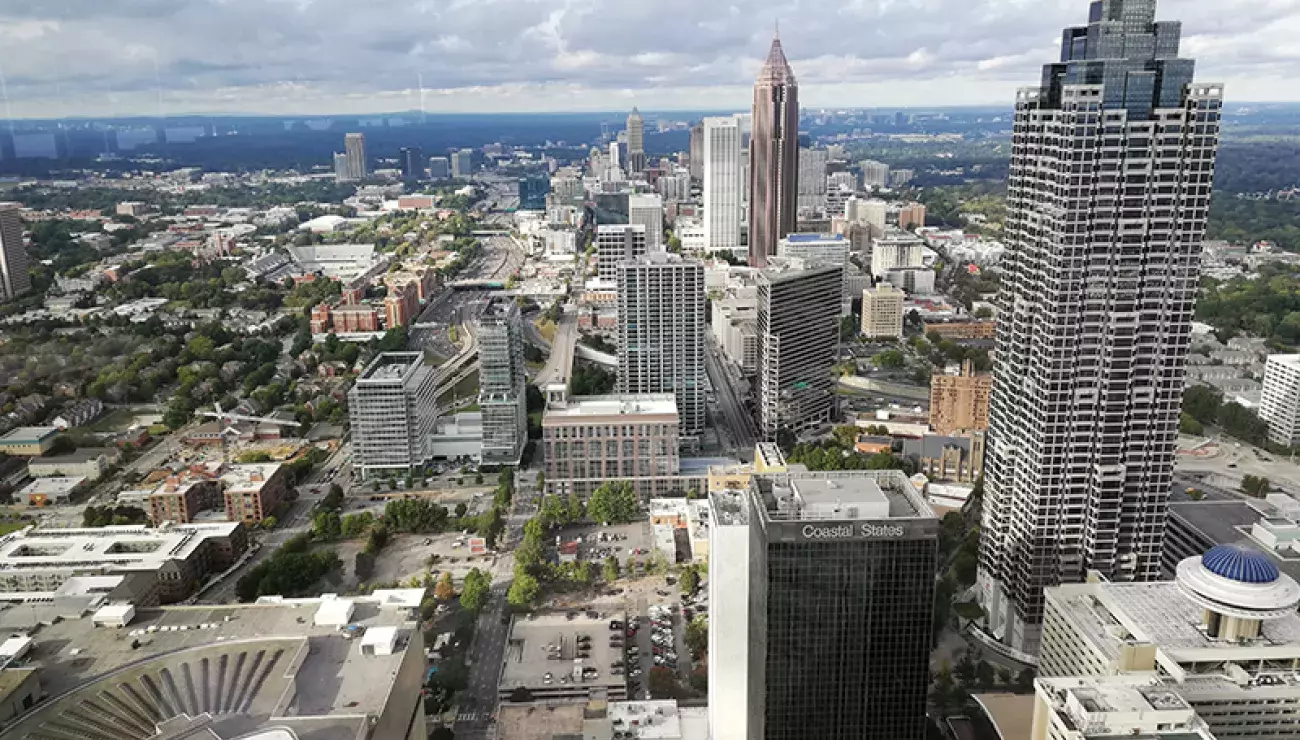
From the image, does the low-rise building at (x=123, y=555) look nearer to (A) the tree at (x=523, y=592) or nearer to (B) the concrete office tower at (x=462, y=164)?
(A) the tree at (x=523, y=592)

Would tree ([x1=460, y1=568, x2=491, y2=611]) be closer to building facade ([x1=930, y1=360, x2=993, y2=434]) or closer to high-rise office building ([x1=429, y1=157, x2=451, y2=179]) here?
building facade ([x1=930, y1=360, x2=993, y2=434])

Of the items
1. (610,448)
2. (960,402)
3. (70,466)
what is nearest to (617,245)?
(960,402)

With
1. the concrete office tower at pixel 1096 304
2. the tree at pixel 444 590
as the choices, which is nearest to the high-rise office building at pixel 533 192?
the tree at pixel 444 590

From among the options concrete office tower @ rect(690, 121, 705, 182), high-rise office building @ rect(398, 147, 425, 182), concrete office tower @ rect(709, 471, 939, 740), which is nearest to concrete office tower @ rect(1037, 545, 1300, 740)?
concrete office tower @ rect(709, 471, 939, 740)

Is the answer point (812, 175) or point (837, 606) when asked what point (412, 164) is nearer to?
point (812, 175)

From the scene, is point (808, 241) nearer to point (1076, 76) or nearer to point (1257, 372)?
point (1257, 372)
